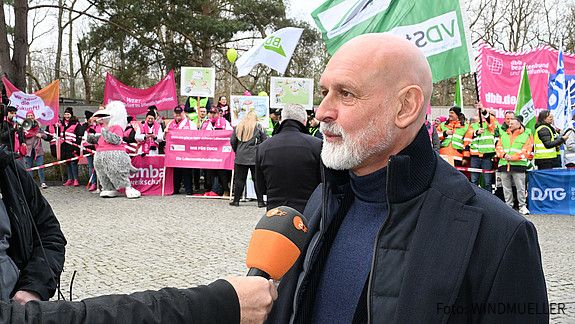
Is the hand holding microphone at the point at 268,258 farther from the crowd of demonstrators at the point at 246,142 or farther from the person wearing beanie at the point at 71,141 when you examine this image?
the person wearing beanie at the point at 71,141

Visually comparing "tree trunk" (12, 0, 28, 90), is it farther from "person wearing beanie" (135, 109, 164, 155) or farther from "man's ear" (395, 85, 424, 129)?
"man's ear" (395, 85, 424, 129)

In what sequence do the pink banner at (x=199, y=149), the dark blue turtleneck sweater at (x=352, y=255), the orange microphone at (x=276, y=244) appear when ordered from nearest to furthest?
the orange microphone at (x=276, y=244) < the dark blue turtleneck sweater at (x=352, y=255) < the pink banner at (x=199, y=149)

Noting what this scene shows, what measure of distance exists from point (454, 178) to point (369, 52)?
49 cm

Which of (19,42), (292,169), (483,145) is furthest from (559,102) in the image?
(19,42)

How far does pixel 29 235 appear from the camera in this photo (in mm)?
2828

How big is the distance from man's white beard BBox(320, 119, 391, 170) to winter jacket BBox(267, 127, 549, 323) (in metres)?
0.12

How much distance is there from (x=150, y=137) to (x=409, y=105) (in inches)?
486

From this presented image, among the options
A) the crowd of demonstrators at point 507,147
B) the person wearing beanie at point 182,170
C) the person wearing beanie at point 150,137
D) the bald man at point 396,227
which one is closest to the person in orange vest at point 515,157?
the crowd of demonstrators at point 507,147

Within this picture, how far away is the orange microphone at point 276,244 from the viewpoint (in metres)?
1.74

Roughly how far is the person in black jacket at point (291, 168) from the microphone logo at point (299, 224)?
3.57m

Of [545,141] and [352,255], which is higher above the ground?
[545,141]

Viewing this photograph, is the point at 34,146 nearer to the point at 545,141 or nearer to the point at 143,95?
the point at 143,95

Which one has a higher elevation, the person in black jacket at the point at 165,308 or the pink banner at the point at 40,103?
the pink banner at the point at 40,103

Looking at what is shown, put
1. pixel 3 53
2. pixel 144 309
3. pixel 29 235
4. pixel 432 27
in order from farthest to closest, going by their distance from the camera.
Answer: pixel 3 53
pixel 432 27
pixel 29 235
pixel 144 309
